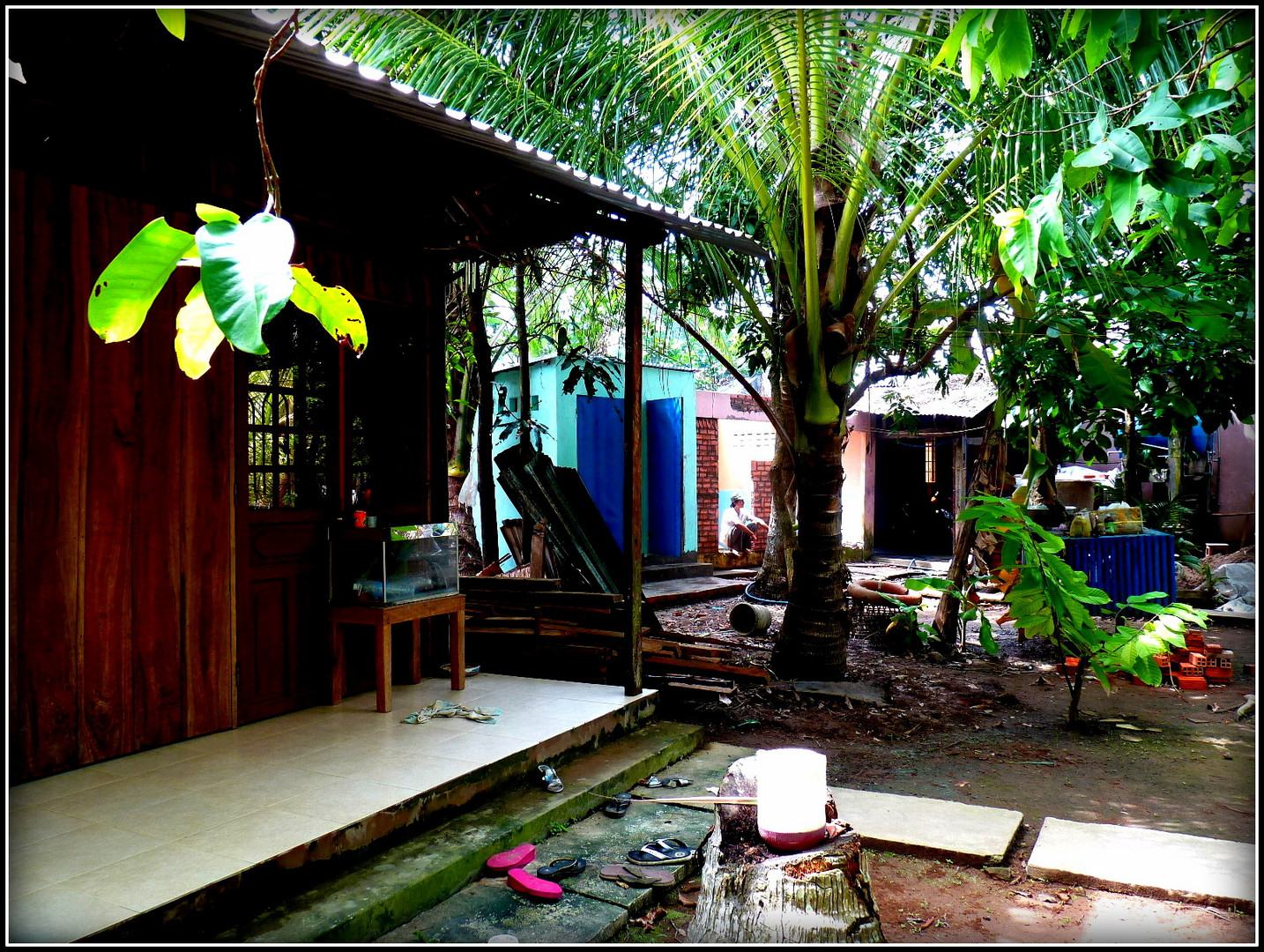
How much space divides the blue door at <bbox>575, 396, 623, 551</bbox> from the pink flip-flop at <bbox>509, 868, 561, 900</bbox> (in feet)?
30.7

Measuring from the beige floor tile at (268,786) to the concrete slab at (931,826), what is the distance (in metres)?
2.50

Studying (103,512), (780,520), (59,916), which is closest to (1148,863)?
(59,916)

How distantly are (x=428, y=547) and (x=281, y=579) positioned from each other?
84cm

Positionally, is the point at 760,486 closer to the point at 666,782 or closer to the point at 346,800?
the point at 666,782

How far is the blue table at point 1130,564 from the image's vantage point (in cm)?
823

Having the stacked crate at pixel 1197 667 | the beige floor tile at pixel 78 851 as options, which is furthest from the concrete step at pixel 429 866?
the stacked crate at pixel 1197 667

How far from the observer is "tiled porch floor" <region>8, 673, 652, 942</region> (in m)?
2.53

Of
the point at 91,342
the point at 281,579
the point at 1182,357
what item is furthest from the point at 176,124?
the point at 1182,357

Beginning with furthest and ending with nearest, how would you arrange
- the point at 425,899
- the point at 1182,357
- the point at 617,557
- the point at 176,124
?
the point at 617,557
the point at 1182,357
the point at 176,124
the point at 425,899

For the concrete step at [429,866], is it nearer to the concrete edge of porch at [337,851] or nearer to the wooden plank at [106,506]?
the concrete edge of porch at [337,851]

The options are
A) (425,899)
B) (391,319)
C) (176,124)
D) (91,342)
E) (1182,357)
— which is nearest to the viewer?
(425,899)

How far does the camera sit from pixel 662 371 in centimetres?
1415

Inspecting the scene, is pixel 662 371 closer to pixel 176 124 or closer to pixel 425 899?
pixel 176 124

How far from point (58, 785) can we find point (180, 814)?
717 mm
